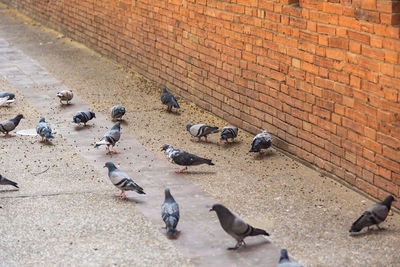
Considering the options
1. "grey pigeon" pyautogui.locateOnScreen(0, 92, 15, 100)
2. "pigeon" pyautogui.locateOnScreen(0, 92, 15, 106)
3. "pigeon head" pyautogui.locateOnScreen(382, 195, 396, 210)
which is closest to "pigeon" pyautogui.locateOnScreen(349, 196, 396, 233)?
"pigeon head" pyautogui.locateOnScreen(382, 195, 396, 210)

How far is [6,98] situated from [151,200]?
5134 millimetres

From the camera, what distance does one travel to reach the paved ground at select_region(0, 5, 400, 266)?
6.70 meters

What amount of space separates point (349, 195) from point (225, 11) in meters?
3.89

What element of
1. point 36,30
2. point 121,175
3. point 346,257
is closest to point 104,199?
point 121,175

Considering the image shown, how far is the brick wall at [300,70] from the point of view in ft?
25.2

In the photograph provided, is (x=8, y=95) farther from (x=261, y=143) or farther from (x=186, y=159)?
(x=261, y=143)

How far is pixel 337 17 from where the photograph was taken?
8297mm

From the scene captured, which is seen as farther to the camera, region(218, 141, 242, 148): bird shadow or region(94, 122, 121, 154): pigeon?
region(218, 141, 242, 148): bird shadow

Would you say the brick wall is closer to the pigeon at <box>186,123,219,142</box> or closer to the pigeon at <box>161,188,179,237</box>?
the pigeon at <box>186,123,219,142</box>

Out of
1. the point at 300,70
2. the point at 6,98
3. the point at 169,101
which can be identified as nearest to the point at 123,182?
the point at 300,70

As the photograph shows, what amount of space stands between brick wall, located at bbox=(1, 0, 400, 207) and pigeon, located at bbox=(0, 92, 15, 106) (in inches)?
109

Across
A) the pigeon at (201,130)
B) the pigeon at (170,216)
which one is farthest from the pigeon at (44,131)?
the pigeon at (170,216)

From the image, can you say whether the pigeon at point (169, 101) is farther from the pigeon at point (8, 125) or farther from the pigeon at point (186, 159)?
the pigeon at point (186, 159)

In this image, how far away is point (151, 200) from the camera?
8.12 metres
